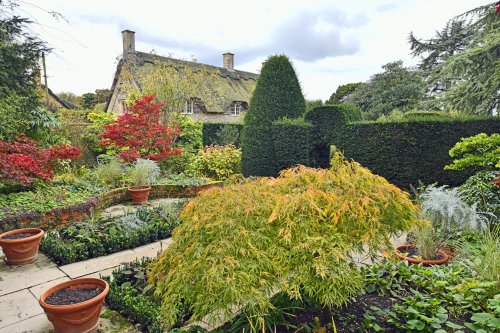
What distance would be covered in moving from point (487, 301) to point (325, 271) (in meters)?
1.63

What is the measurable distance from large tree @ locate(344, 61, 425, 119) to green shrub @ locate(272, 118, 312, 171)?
477 inches

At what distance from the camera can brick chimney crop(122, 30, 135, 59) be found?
58.1 ft

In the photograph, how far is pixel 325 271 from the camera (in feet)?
5.74

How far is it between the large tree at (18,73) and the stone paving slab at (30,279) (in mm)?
2560

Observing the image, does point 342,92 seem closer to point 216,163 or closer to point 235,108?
point 235,108

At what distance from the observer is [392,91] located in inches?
741

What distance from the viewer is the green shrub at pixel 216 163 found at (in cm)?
927

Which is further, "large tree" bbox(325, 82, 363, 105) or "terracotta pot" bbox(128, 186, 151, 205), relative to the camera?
"large tree" bbox(325, 82, 363, 105)

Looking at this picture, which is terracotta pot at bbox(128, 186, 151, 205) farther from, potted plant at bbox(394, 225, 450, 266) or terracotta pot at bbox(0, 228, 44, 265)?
potted plant at bbox(394, 225, 450, 266)

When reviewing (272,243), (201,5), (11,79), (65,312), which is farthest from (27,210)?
(272,243)

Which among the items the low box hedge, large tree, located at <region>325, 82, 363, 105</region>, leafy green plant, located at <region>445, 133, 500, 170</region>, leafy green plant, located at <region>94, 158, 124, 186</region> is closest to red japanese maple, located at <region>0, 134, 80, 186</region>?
leafy green plant, located at <region>94, 158, 124, 186</region>

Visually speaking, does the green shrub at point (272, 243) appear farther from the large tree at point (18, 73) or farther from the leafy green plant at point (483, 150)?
the leafy green plant at point (483, 150)

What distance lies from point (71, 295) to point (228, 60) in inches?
919

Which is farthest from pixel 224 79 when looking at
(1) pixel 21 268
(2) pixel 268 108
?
(1) pixel 21 268
